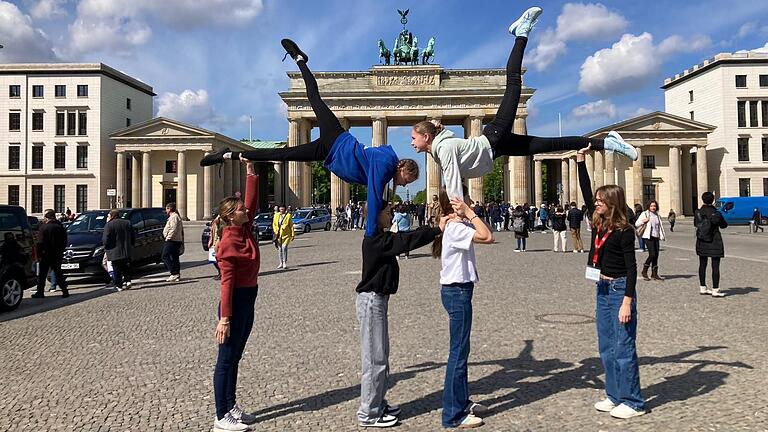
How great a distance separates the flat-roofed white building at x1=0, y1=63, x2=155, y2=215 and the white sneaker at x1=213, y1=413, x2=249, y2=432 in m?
69.8

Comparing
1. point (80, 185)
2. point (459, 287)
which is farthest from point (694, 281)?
point (80, 185)

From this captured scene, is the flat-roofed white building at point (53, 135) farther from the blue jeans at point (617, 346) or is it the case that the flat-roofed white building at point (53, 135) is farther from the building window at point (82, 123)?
the blue jeans at point (617, 346)

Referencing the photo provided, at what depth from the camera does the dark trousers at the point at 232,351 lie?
15.4 ft

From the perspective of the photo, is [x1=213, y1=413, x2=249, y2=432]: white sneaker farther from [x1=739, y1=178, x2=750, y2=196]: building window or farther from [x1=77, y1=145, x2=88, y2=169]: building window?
[x1=739, y1=178, x2=750, y2=196]: building window

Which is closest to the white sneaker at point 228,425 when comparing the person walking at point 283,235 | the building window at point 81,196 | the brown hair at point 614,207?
the brown hair at point 614,207

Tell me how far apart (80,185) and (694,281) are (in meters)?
68.4

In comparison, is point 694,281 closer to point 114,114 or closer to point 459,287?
point 459,287

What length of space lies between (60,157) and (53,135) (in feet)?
8.47

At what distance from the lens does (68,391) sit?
5.75m

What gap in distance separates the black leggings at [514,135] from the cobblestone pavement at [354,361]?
2.29 meters

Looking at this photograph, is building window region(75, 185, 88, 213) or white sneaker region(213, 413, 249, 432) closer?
white sneaker region(213, 413, 249, 432)

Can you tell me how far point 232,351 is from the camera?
4.76 metres

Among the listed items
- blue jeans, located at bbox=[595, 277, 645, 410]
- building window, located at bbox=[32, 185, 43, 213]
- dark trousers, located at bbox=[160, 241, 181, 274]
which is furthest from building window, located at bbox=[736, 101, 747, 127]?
building window, located at bbox=[32, 185, 43, 213]

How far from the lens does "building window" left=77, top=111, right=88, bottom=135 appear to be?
66.3 m
